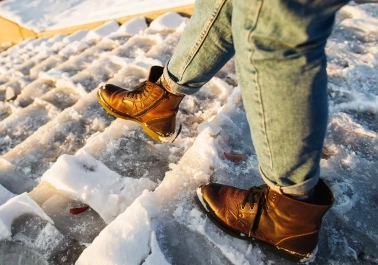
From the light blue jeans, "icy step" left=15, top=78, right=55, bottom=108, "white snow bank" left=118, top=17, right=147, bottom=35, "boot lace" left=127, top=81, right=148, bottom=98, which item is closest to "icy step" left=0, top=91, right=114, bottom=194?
"boot lace" left=127, top=81, right=148, bottom=98

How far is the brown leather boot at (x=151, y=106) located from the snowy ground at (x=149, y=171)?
0.08 m

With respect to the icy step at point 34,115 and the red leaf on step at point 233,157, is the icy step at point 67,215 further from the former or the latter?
the icy step at point 34,115

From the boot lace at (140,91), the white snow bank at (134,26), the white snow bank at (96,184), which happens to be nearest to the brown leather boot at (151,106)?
the boot lace at (140,91)

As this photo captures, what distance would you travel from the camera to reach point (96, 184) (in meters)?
1.41

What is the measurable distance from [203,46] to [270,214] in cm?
57

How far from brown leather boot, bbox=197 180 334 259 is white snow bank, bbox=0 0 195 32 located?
10.0ft

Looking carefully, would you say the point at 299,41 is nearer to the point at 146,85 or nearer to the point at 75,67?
the point at 146,85

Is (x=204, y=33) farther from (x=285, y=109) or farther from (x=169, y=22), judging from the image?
(x=169, y=22)

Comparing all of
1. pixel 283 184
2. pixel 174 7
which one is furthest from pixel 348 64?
pixel 174 7

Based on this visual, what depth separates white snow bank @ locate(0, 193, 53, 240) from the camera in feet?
3.86

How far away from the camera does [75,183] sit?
136 cm

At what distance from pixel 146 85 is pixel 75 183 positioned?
519mm

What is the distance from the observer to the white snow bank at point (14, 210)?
118cm

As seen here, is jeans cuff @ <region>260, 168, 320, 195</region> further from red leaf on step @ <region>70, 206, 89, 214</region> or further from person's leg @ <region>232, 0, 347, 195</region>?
red leaf on step @ <region>70, 206, 89, 214</region>
